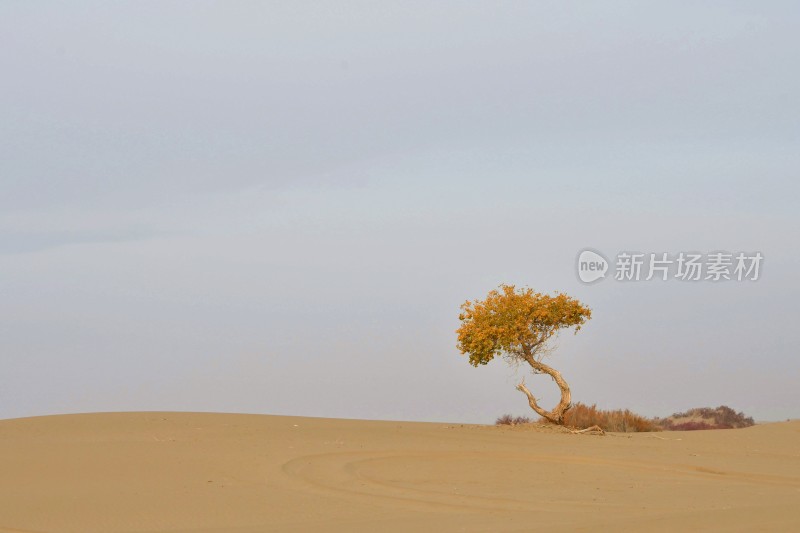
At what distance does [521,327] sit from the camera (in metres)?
24.9

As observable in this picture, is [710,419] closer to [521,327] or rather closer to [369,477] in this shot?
[521,327]

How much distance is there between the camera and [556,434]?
22938 mm

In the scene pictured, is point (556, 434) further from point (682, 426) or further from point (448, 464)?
point (682, 426)

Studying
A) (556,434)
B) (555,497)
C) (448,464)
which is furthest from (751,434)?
(555,497)

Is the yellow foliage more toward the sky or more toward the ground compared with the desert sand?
more toward the sky

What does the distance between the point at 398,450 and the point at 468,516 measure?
690 cm

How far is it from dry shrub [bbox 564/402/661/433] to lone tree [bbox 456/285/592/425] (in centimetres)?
115

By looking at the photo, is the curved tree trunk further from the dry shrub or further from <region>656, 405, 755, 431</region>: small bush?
<region>656, 405, 755, 431</region>: small bush

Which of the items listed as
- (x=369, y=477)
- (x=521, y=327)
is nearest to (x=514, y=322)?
(x=521, y=327)

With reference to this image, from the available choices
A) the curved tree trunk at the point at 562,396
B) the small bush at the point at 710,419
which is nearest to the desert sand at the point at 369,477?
the curved tree trunk at the point at 562,396

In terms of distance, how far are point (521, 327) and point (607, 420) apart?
469 centimetres

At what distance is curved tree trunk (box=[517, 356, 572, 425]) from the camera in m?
25.4

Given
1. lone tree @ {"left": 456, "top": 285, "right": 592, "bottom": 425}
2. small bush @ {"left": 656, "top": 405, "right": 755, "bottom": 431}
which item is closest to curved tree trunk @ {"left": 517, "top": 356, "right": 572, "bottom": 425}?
lone tree @ {"left": 456, "top": 285, "right": 592, "bottom": 425}

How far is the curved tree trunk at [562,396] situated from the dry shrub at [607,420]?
3.11 ft
